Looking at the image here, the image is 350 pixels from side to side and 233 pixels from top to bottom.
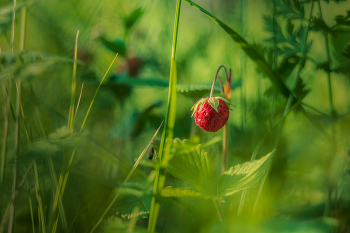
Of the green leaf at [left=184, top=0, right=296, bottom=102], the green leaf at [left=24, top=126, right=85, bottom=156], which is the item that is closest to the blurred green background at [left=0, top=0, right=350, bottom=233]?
the green leaf at [left=24, top=126, right=85, bottom=156]

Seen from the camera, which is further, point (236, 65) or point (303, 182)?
point (236, 65)

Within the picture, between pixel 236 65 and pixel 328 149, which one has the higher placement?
pixel 236 65

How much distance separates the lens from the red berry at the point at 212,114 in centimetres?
71

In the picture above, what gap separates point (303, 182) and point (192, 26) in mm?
1349

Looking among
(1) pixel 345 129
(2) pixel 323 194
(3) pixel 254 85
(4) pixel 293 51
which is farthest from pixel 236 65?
(2) pixel 323 194

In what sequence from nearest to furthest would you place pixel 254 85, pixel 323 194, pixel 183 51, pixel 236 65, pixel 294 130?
1. pixel 323 194
2. pixel 294 130
3. pixel 254 85
4. pixel 236 65
5. pixel 183 51

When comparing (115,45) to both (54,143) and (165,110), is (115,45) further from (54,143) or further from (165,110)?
(54,143)

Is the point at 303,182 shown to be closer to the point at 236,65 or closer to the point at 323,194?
the point at 323,194

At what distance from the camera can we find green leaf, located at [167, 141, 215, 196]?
54 cm

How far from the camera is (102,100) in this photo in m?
1.36

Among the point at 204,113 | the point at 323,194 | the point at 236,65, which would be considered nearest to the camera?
the point at 204,113

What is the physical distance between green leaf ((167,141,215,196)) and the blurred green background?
0.17ft

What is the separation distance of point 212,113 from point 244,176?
0.23m

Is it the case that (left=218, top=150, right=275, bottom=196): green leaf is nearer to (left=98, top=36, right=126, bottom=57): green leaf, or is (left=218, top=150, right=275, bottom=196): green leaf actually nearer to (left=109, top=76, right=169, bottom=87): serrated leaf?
(left=109, top=76, right=169, bottom=87): serrated leaf
